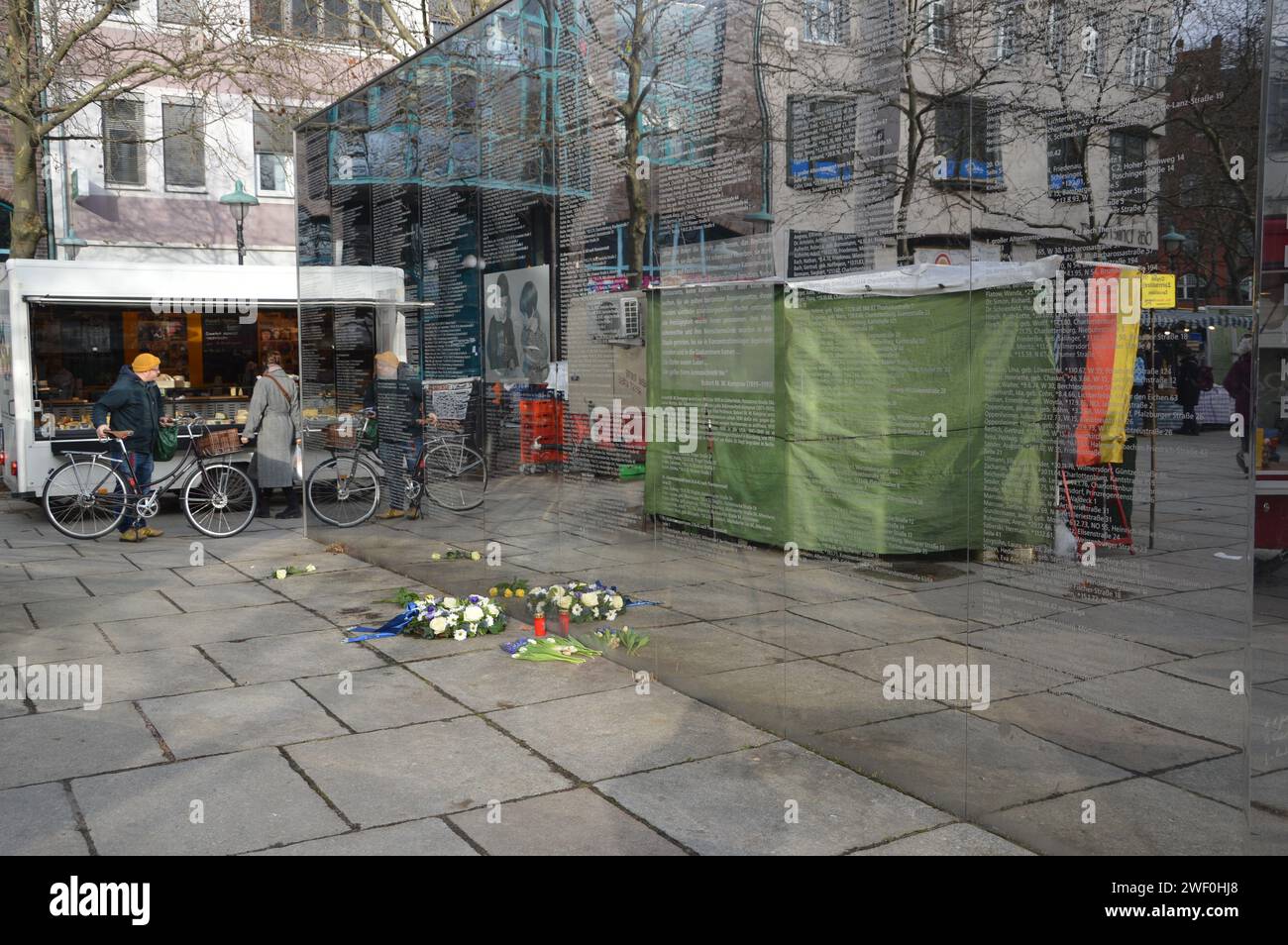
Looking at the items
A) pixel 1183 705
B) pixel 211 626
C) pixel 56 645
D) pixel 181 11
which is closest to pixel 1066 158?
pixel 1183 705

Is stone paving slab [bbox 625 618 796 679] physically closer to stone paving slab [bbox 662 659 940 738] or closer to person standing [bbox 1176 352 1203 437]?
stone paving slab [bbox 662 659 940 738]

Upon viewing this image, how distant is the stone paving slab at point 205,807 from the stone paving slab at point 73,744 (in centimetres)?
18

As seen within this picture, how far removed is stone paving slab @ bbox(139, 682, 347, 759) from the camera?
17.6ft

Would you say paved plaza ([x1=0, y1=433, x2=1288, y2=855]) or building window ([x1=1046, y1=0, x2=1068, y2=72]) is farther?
building window ([x1=1046, y1=0, x2=1068, y2=72])

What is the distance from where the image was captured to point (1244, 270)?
3557 mm

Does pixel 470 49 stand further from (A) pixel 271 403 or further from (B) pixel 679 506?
(A) pixel 271 403

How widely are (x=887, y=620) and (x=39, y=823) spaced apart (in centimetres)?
315

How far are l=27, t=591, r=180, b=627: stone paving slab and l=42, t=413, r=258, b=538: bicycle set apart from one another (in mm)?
3348

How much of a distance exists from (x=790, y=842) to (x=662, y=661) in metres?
2.19

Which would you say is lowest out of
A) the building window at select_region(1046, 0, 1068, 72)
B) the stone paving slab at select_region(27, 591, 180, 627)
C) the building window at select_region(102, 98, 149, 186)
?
the stone paving slab at select_region(27, 591, 180, 627)

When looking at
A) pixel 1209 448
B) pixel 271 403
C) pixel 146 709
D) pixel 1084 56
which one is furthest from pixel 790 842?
pixel 271 403

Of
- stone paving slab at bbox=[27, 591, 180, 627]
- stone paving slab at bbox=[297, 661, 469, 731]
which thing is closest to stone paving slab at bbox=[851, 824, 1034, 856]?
stone paving slab at bbox=[297, 661, 469, 731]

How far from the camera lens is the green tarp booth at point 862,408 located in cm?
425

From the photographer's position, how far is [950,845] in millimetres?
4145
